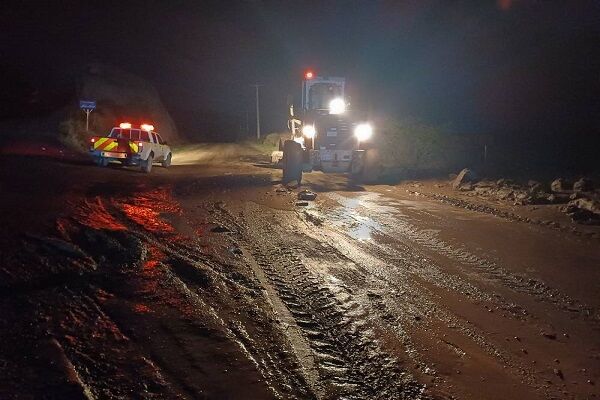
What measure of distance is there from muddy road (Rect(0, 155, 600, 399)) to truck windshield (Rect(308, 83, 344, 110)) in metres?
8.83

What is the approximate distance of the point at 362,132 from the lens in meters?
20.0

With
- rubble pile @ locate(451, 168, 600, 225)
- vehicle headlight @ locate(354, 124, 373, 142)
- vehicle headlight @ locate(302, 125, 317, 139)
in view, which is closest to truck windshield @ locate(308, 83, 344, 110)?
vehicle headlight @ locate(302, 125, 317, 139)

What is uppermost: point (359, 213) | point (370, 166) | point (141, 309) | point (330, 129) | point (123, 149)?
point (330, 129)

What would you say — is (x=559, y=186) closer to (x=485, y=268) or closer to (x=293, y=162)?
(x=293, y=162)

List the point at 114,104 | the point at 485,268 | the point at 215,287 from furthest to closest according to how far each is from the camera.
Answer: the point at 114,104 < the point at 485,268 < the point at 215,287

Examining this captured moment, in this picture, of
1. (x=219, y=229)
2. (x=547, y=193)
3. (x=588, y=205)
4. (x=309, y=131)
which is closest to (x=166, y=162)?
(x=309, y=131)

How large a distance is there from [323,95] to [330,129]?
1.34 metres

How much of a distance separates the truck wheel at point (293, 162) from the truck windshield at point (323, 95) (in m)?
2.11

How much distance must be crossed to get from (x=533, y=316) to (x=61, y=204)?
993cm

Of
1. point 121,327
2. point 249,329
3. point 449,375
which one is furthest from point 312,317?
point 121,327

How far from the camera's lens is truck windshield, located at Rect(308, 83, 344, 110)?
65.2ft

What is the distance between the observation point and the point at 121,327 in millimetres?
5469

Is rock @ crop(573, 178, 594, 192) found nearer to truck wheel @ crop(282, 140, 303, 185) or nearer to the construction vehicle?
the construction vehicle

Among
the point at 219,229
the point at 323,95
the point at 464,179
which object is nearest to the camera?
the point at 219,229
